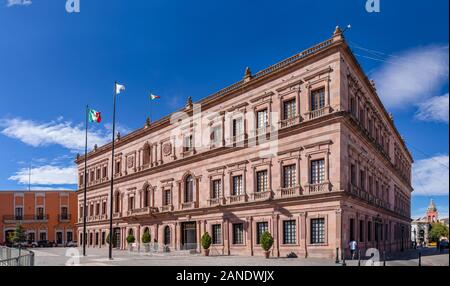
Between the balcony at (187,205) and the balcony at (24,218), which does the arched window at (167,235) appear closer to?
the balcony at (187,205)

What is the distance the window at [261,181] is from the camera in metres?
31.3

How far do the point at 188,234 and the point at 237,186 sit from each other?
8111mm

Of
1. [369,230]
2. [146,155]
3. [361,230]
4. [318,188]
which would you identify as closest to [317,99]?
[318,188]

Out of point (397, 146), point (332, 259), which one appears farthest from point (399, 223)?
point (332, 259)

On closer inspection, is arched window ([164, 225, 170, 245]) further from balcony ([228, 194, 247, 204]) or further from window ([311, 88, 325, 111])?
window ([311, 88, 325, 111])

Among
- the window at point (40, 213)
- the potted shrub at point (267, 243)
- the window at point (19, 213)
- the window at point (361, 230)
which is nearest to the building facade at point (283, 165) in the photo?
the window at point (361, 230)

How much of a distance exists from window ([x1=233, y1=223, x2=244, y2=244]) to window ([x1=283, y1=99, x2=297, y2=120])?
880 centimetres

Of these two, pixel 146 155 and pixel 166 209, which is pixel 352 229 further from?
pixel 146 155

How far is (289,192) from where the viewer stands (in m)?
29.2

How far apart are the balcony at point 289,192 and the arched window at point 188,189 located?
1106 cm

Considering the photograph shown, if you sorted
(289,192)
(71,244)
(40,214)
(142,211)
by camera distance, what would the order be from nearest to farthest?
1. (289,192)
2. (142,211)
3. (71,244)
4. (40,214)

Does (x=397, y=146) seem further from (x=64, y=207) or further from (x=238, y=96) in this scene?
(x=64, y=207)

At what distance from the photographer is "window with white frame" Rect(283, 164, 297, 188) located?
95.9 feet

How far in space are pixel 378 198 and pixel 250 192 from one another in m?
11.6
